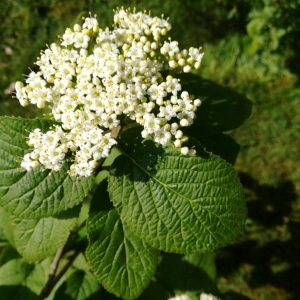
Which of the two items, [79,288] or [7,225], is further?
[7,225]

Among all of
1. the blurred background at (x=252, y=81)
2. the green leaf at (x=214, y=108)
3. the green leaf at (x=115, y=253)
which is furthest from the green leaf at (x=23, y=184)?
the blurred background at (x=252, y=81)

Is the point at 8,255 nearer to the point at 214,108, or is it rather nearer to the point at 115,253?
the point at 115,253

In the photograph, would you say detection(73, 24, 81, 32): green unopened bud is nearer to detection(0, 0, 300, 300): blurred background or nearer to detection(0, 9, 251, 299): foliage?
detection(0, 9, 251, 299): foliage

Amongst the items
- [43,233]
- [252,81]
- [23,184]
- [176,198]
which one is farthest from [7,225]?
[252,81]

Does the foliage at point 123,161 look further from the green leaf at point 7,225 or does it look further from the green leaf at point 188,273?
the green leaf at point 188,273

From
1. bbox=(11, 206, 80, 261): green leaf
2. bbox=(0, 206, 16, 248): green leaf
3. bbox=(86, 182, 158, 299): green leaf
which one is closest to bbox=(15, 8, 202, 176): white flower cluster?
bbox=(86, 182, 158, 299): green leaf

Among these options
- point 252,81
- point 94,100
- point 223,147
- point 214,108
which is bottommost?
point 94,100

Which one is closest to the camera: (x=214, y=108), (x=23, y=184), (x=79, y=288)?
(x=23, y=184)

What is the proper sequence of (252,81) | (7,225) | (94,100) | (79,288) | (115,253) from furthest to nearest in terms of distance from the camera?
→ (252,81), (7,225), (79,288), (115,253), (94,100)
